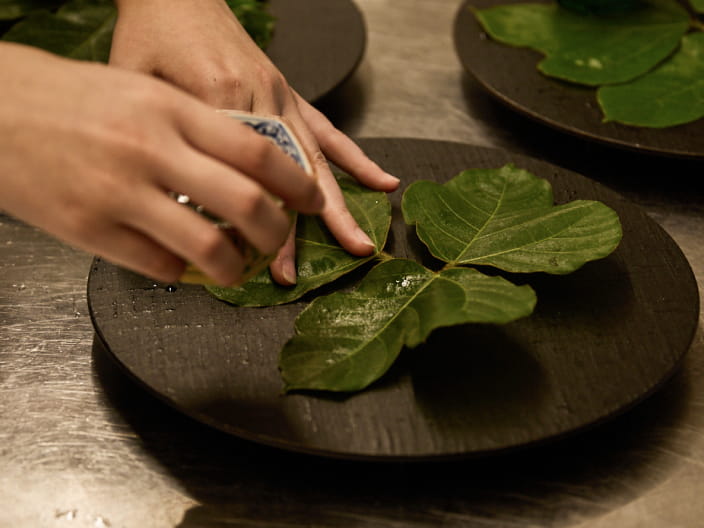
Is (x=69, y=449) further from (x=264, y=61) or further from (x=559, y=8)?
(x=559, y=8)

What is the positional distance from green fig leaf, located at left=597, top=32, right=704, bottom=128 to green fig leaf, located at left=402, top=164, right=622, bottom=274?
247 mm

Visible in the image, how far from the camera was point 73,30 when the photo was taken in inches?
38.7

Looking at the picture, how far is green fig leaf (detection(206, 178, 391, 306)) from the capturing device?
2.24ft

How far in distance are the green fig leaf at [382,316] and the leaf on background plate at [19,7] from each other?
66 centimetres

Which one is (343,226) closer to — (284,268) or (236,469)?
(284,268)

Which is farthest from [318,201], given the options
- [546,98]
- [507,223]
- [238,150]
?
[546,98]

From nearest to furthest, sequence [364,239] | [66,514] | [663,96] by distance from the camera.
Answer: [66,514] < [364,239] < [663,96]

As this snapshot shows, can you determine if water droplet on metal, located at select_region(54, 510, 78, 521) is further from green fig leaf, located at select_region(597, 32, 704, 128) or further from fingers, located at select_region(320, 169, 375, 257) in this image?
green fig leaf, located at select_region(597, 32, 704, 128)

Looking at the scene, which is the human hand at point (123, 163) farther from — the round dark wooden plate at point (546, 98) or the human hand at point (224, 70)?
the round dark wooden plate at point (546, 98)

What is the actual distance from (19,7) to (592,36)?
0.80m

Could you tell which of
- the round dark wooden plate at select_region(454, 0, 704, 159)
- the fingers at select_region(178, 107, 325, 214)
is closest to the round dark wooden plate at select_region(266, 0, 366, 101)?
the round dark wooden plate at select_region(454, 0, 704, 159)

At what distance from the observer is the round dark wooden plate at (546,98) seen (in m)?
0.90

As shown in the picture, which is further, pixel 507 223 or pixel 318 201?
pixel 507 223

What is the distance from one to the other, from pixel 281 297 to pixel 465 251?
180 mm
